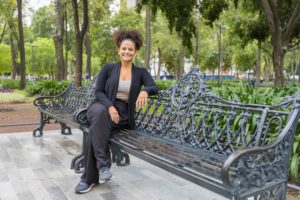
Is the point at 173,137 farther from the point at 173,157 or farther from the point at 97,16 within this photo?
the point at 97,16

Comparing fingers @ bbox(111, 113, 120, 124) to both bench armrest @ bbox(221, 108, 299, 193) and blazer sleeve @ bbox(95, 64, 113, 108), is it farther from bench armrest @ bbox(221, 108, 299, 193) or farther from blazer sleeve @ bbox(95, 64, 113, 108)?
bench armrest @ bbox(221, 108, 299, 193)

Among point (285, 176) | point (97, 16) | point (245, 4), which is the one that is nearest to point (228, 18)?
point (245, 4)

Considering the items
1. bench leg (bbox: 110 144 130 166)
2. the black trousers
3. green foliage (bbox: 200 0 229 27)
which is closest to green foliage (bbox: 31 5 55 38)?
green foliage (bbox: 200 0 229 27)

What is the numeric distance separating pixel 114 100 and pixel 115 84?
0.18m

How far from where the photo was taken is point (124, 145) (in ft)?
12.8

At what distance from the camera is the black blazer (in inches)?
169

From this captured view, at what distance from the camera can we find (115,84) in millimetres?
4277

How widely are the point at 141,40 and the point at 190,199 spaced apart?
1.90 metres

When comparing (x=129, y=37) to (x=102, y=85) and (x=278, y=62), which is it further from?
(x=278, y=62)

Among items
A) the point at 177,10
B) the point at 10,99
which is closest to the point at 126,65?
the point at 177,10

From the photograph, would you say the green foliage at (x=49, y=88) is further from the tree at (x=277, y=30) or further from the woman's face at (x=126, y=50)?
the woman's face at (x=126, y=50)

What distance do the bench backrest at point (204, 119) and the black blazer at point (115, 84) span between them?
361 mm

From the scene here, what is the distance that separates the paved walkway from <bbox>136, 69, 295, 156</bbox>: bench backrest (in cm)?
55

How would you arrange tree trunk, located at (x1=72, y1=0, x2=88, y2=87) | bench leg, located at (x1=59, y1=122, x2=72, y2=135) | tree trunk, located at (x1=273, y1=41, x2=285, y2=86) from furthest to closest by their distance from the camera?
tree trunk, located at (x1=72, y1=0, x2=88, y2=87), tree trunk, located at (x1=273, y1=41, x2=285, y2=86), bench leg, located at (x1=59, y1=122, x2=72, y2=135)
